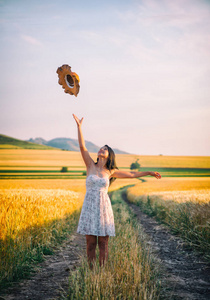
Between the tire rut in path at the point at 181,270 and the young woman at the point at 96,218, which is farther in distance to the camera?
the young woman at the point at 96,218

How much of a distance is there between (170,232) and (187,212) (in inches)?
58.8

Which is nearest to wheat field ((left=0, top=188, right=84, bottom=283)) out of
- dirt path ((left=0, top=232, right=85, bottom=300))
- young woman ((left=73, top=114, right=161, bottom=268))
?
dirt path ((left=0, top=232, right=85, bottom=300))

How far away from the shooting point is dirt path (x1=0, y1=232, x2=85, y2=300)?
409 centimetres

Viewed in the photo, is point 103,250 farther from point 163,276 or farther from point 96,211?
point 163,276

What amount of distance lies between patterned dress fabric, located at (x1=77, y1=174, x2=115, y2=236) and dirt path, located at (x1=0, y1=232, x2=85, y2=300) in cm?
96

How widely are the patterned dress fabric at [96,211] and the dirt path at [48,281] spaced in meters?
0.96

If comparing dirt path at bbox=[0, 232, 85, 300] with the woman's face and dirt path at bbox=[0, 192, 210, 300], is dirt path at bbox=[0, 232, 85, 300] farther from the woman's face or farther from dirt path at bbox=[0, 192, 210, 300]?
the woman's face

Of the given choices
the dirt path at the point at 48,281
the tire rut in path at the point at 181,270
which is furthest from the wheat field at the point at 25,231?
the tire rut in path at the point at 181,270

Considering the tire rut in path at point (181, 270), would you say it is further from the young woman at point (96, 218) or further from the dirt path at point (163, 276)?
the young woman at point (96, 218)

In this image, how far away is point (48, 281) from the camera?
478cm

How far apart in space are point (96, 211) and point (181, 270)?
2.61 m

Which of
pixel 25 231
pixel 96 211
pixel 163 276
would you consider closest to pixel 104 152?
pixel 96 211

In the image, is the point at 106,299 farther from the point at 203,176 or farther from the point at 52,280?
the point at 203,176

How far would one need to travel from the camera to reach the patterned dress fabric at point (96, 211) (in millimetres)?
4453
